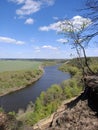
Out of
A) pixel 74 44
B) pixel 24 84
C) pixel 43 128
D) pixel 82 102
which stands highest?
pixel 74 44

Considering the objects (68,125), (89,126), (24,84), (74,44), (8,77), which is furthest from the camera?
(8,77)

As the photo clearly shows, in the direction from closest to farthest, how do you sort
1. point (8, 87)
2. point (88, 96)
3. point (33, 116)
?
point (88, 96), point (33, 116), point (8, 87)

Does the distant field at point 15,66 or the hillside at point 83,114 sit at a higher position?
the hillside at point 83,114

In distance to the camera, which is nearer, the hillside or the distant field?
the hillside

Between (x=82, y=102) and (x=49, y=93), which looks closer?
(x=82, y=102)

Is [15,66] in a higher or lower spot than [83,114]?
lower

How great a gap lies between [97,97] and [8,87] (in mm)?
67564

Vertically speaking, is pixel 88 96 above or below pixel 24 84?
above

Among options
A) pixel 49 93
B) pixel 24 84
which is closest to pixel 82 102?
pixel 49 93

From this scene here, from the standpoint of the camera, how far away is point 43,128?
12.2m

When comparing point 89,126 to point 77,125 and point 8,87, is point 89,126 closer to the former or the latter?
point 77,125

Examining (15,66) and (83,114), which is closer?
(83,114)

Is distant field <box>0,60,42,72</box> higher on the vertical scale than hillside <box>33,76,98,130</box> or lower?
lower

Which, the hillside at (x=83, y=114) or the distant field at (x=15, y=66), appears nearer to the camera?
the hillside at (x=83, y=114)
